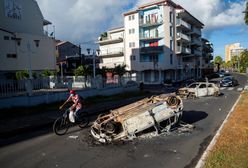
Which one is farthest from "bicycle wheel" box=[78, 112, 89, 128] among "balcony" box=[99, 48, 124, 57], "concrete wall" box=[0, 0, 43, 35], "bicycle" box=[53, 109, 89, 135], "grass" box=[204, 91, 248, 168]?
"balcony" box=[99, 48, 124, 57]

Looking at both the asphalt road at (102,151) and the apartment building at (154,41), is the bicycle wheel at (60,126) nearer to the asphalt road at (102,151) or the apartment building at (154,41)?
the asphalt road at (102,151)

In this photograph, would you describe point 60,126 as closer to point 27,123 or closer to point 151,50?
point 27,123

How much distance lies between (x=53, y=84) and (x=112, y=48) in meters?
39.2

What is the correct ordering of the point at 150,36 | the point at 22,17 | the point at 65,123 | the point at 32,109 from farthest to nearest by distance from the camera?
the point at 150,36 → the point at 22,17 → the point at 32,109 → the point at 65,123

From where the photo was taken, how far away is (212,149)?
717 centimetres

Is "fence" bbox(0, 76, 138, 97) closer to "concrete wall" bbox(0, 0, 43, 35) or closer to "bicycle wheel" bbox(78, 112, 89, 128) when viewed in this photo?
"bicycle wheel" bbox(78, 112, 89, 128)

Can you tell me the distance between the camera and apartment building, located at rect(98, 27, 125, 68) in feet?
180

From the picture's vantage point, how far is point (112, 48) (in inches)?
2251

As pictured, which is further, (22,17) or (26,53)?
(22,17)

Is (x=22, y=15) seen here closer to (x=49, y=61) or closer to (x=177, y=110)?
(x=49, y=61)

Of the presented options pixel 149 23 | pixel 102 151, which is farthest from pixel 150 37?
pixel 102 151

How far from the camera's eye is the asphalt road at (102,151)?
263 inches

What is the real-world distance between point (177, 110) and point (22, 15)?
95.7 feet

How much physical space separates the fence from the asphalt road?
6042mm
